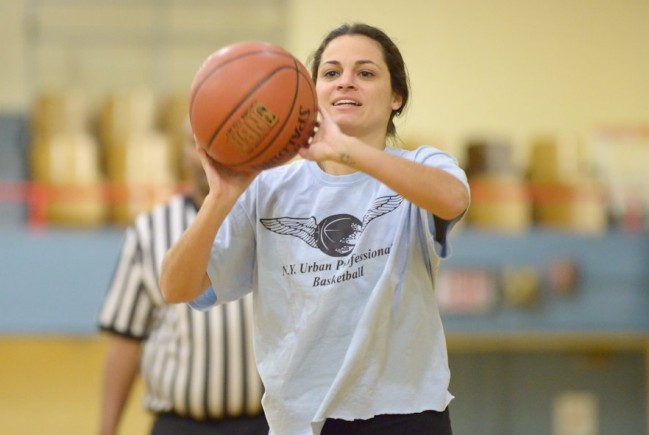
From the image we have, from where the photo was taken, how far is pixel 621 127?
8266 mm

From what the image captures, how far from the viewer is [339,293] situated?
2.29 m

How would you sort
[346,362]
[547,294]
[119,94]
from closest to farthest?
[346,362]
[547,294]
[119,94]

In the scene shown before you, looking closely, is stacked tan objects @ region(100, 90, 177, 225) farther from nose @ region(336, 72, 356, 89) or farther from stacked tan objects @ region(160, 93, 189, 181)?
nose @ region(336, 72, 356, 89)

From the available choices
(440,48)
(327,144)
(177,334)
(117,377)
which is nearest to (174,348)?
(177,334)

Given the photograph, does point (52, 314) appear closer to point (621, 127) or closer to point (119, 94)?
point (119, 94)

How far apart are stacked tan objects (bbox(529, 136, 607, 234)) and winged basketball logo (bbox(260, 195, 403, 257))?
5369mm

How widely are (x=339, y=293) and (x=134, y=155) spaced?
17.4 ft

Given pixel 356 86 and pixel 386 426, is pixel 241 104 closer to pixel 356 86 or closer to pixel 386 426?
pixel 356 86

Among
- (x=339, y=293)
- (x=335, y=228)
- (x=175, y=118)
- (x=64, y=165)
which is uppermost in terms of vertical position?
(x=335, y=228)

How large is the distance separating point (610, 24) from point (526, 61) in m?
0.81

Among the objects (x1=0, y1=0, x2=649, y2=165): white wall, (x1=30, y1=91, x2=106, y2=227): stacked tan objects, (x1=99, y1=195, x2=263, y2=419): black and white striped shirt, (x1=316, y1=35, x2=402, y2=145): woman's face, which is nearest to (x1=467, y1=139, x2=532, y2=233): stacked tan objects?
(x1=0, y1=0, x2=649, y2=165): white wall

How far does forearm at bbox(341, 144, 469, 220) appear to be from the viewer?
7.16 feet

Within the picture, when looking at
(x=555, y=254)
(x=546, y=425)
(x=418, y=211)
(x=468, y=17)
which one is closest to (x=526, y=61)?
(x=468, y=17)

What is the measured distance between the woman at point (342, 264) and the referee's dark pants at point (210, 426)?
4.43ft
